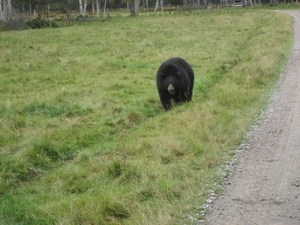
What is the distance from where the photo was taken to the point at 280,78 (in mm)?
13000

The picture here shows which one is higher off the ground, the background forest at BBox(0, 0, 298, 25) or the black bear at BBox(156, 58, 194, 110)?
the background forest at BBox(0, 0, 298, 25)

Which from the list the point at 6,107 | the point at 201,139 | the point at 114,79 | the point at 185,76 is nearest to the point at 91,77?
the point at 114,79

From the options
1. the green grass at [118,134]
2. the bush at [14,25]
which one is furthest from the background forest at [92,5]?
the green grass at [118,134]

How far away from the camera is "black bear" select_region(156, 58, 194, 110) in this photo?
10398 mm

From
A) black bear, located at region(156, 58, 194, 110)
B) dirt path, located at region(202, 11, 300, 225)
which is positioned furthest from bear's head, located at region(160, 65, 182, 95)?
dirt path, located at region(202, 11, 300, 225)

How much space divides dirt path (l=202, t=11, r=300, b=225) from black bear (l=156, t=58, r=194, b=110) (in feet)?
8.00

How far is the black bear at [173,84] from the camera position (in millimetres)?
10398

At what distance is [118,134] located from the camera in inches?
358

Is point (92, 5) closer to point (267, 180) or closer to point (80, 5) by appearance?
point (80, 5)

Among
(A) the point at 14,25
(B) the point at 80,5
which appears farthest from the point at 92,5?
(A) the point at 14,25

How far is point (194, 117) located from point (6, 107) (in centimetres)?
565

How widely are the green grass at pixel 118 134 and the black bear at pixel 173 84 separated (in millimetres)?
360

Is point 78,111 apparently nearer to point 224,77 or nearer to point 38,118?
point 38,118

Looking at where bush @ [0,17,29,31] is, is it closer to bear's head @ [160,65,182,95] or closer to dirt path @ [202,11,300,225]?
bear's head @ [160,65,182,95]
